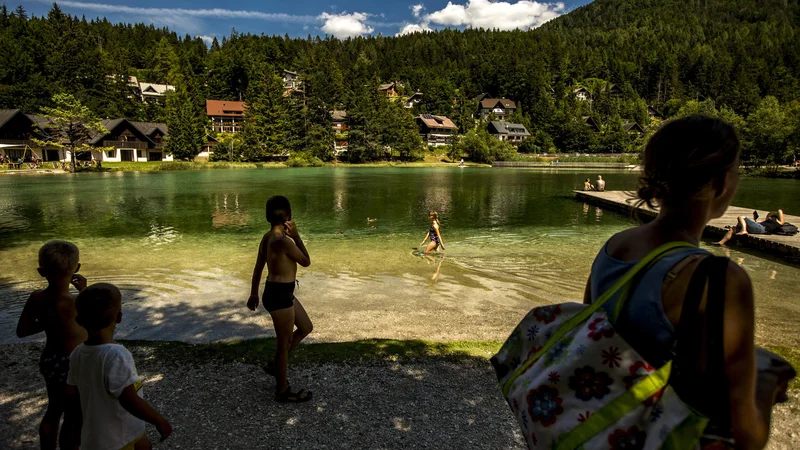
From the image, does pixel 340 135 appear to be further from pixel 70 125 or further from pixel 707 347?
pixel 707 347

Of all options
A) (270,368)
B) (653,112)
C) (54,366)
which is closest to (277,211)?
(270,368)

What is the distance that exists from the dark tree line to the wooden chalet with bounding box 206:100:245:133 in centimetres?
498

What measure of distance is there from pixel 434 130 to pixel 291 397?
127 metres

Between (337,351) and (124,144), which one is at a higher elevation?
(124,144)

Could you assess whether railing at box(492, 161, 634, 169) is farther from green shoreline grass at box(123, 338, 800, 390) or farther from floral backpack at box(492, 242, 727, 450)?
floral backpack at box(492, 242, 727, 450)

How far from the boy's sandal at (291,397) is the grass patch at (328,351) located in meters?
0.94

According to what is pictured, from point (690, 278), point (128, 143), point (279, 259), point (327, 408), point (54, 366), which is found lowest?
point (327, 408)

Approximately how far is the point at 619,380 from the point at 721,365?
12.2 inches

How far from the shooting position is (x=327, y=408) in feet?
16.6

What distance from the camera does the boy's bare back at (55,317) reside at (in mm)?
3807

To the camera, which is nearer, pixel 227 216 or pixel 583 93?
pixel 227 216

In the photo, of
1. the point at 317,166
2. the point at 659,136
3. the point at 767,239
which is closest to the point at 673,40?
the point at 317,166

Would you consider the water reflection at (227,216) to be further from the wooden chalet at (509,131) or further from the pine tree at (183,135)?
the wooden chalet at (509,131)

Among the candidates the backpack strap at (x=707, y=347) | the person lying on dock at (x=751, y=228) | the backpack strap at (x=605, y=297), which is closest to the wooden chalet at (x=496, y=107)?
the person lying on dock at (x=751, y=228)
